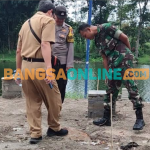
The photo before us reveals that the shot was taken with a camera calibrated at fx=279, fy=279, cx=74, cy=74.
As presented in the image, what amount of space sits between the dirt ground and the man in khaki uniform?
0.22 m

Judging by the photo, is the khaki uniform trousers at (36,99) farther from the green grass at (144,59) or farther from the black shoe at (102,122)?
the green grass at (144,59)

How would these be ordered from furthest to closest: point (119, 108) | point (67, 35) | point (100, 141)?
point (119, 108) → point (67, 35) → point (100, 141)

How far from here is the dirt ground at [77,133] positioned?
3201 mm

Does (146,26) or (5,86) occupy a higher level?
(146,26)

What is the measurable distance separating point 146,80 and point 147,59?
1569 cm

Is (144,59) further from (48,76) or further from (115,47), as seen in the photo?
(48,76)

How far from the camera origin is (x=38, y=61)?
3.12 m

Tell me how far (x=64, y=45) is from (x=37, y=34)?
1.13 meters

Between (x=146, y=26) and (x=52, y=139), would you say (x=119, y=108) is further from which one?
(x=146, y=26)

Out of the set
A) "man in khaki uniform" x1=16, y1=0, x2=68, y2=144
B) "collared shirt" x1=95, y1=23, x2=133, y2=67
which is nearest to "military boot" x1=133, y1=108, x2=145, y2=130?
"collared shirt" x1=95, y1=23, x2=133, y2=67

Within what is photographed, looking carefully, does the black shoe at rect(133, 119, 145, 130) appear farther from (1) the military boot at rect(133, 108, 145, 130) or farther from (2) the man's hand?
(2) the man's hand

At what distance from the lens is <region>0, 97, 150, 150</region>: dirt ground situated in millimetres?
3201

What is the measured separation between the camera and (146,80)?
1341cm

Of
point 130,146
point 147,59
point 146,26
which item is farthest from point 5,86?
point 146,26
